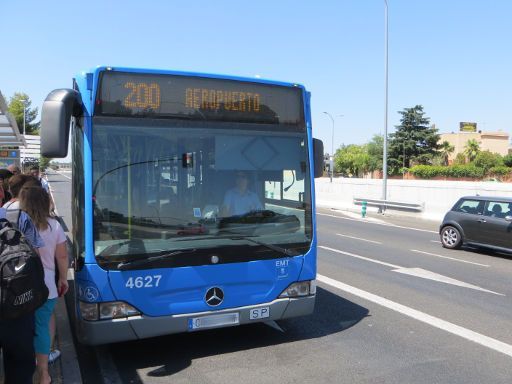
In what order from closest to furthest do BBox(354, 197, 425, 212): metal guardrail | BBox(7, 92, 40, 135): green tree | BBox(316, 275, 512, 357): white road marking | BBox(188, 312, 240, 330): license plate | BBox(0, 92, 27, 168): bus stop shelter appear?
BBox(188, 312, 240, 330): license plate → BBox(316, 275, 512, 357): white road marking → BBox(0, 92, 27, 168): bus stop shelter → BBox(354, 197, 425, 212): metal guardrail → BBox(7, 92, 40, 135): green tree

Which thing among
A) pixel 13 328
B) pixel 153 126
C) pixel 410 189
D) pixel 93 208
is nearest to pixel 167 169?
pixel 153 126

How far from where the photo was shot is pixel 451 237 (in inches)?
523

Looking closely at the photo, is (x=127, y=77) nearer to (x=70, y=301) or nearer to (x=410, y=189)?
(x=70, y=301)

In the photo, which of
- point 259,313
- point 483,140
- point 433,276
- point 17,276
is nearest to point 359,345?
point 259,313

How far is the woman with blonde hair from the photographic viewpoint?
3896 millimetres

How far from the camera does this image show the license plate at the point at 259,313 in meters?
4.83

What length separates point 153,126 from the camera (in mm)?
4551

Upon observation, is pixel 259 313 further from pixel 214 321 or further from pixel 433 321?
pixel 433 321

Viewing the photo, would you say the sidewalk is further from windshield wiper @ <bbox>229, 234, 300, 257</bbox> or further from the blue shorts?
windshield wiper @ <bbox>229, 234, 300, 257</bbox>

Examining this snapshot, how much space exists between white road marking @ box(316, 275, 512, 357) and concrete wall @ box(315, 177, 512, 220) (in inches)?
597

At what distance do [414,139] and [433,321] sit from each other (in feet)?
245

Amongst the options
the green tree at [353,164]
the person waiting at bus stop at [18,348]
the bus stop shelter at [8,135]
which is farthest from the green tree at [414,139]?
the person waiting at bus stop at [18,348]

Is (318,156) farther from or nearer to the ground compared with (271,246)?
farther from the ground

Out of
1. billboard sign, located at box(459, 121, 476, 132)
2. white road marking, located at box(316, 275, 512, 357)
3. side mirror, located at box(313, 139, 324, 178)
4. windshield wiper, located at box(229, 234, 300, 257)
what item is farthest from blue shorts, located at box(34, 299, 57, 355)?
billboard sign, located at box(459, 121, 476, 132)
